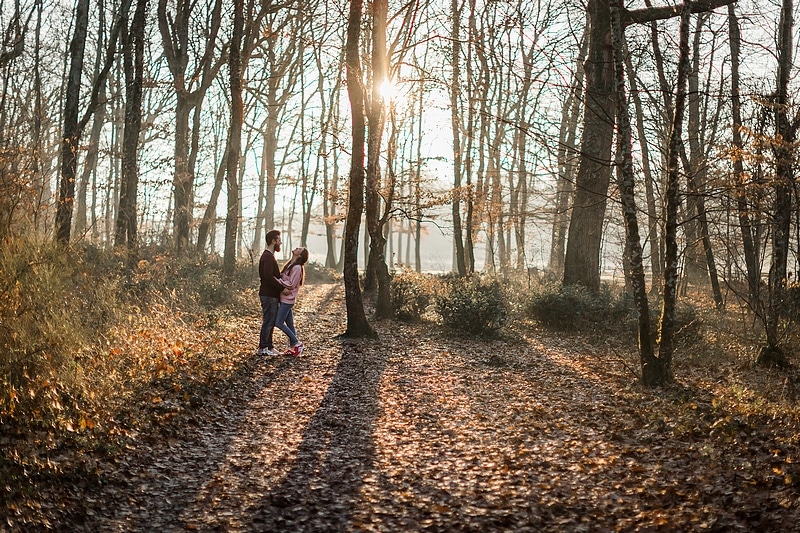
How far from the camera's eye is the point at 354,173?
13.3m

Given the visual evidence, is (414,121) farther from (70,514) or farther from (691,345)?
(70,514)

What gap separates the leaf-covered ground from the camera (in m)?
5.06

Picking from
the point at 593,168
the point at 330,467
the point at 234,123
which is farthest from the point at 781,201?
the point at 234,123

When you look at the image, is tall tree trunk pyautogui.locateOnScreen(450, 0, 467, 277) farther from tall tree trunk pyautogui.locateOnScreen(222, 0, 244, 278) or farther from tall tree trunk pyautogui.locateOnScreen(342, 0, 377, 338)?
tall tree trunk pyautogui.locateOnScreen(342, 0, 377, 338)

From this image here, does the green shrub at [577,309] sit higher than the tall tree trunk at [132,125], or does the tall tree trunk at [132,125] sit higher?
the tall tree trunk at [132,125]

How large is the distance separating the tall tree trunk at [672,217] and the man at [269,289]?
613cm

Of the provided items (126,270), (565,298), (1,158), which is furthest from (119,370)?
(565,298)

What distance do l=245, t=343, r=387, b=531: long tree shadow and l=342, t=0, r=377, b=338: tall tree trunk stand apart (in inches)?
138

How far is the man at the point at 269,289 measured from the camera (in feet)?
37.2

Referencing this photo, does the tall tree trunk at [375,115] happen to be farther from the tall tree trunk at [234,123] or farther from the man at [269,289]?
the tall tree trunk at [234,123]

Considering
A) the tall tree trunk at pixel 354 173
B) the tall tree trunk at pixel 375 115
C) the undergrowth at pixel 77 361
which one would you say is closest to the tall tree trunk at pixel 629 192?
the tall tree trunk at pixel 354 173

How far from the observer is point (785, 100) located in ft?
34.2

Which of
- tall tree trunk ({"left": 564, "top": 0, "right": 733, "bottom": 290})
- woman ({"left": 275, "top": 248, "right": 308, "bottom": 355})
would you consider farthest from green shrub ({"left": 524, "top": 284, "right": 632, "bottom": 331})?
woman ({"left": 275, "top": 248, "right": 308, "bottom": 355})

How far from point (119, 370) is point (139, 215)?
12.4 m
